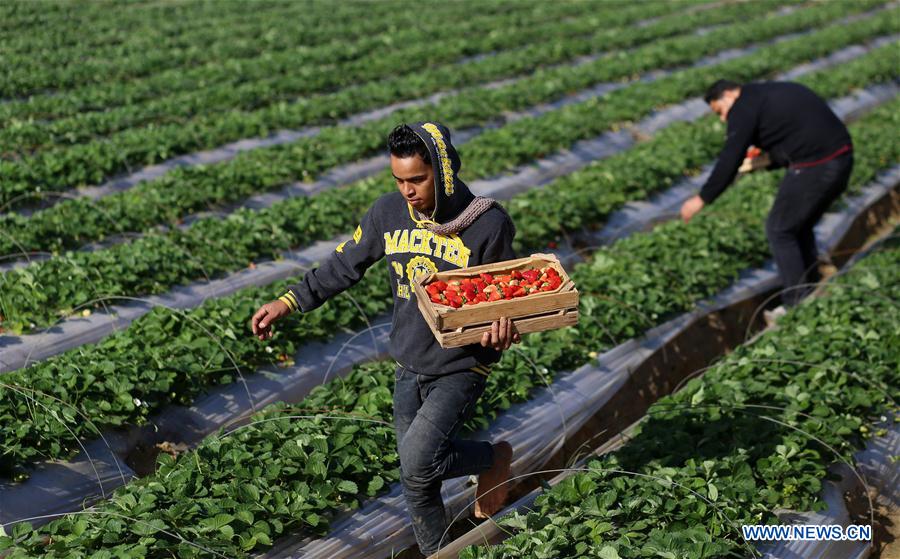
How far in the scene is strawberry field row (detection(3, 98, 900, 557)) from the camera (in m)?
4.04

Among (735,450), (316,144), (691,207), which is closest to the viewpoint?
(735,450)

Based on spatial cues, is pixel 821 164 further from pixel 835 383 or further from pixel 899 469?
pixel 899 469

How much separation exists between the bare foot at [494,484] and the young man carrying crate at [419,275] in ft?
0.92

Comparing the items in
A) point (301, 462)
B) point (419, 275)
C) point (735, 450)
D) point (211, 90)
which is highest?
point (211, 90)

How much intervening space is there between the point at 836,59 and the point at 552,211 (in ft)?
42.7

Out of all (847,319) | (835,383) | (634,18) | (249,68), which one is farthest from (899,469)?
(634,18)

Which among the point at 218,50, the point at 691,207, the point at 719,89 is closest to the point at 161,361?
the point at 691,207

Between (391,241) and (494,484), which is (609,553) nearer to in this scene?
(494,484)

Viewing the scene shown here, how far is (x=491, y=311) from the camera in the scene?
373 cm

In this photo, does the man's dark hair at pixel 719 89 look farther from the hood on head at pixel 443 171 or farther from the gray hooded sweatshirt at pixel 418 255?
the hood on head at pixel 443 171

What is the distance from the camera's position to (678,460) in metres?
4.93

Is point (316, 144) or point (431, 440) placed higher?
point (316, 144)
